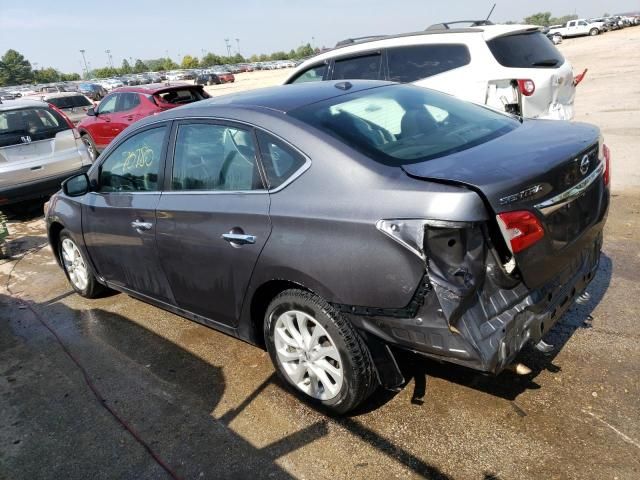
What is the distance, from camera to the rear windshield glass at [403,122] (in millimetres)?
2787

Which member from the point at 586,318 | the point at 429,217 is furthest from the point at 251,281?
the point at 586,318

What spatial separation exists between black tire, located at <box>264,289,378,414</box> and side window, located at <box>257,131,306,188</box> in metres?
0.60

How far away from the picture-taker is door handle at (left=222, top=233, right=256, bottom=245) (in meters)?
2.93

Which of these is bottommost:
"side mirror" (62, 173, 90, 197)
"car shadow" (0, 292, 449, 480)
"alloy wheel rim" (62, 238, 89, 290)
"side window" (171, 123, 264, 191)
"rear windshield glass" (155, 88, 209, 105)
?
"car shadow" (0, 292, 449, 480)

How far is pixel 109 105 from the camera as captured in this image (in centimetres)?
1284

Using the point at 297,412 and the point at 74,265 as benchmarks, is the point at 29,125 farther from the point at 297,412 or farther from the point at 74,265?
the point at 297,412

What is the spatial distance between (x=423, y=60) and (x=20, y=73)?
5155 inches

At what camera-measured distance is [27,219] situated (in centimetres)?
842

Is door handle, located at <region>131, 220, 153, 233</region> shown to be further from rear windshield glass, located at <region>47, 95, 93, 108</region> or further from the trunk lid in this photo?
rear windshield glass, located at <region>47, 95, 93, 108</region>

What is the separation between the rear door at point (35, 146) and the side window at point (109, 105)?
12.9 ft

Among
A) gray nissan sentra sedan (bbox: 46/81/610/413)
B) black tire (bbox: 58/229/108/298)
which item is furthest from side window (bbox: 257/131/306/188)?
black tire (bbox: 58/229/108/298)

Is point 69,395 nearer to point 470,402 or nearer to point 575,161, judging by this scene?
point 470,402

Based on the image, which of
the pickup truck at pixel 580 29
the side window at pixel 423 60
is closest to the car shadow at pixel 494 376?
the side window at pixel 423 60

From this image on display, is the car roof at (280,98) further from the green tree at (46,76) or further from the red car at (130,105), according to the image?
the green tree at (46,76)
